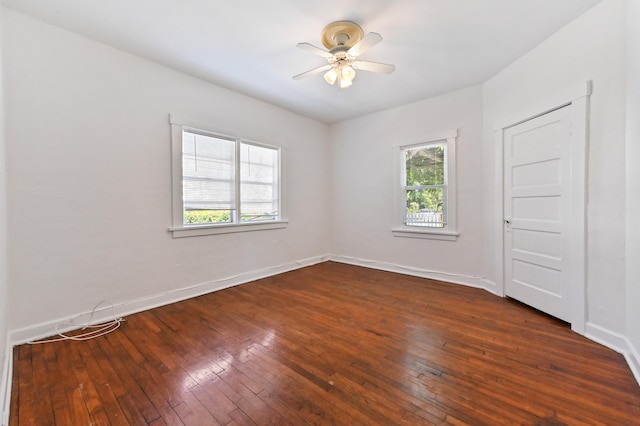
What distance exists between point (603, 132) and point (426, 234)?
231 cm

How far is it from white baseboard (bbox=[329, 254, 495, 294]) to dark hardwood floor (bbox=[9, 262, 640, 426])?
729 mm

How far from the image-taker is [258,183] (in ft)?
13.9

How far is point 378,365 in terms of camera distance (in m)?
1.91

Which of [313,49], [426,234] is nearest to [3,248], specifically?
[313,49]

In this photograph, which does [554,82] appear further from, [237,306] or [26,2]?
[26,2]

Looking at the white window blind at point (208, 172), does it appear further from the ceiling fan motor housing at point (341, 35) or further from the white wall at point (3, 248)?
the ceiling fan motor housing at point (341, 35)

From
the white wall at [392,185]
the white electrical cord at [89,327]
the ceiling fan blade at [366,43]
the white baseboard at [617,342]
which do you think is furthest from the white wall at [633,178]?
the white electrical cord at [89,327]

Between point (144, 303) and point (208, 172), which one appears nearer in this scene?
point (144, 303)

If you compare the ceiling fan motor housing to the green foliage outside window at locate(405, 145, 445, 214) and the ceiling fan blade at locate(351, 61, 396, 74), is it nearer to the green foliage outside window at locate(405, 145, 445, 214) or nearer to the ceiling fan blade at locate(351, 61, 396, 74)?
the ceiling fan blade at locate(351, 61, 396, 74)

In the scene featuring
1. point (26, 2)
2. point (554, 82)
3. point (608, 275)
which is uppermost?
point (26, 2)

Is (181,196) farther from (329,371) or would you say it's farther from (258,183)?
(329,371)

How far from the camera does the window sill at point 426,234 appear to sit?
3.92 meters

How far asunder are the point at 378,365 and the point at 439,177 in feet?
10.2

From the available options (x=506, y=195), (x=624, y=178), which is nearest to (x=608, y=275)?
(x=624, y=178)
